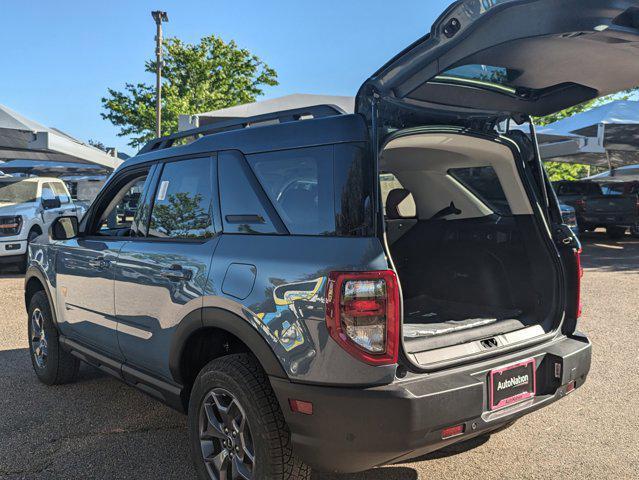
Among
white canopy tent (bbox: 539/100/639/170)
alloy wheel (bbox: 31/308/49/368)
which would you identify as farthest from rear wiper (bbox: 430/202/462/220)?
white canopy tent (bbox: 539/100/639/170)

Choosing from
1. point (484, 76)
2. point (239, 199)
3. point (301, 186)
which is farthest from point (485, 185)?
point (239, 199)

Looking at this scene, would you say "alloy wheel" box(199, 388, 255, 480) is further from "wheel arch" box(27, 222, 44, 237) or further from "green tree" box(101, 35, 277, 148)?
"green tree" box(101, 35, 277, 148)

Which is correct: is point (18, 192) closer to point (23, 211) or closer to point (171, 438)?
point (23, 211)

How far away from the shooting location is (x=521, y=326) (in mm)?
2887

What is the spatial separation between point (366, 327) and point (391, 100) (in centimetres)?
99

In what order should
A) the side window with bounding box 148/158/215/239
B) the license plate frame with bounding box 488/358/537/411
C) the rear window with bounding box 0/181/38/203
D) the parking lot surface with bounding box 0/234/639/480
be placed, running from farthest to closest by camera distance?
the rear window with bounding box 0/181/38/203, the parking lot surface with bounding box 0/234/639/480, the side window with bounding box 148/158/215/239, the license plate frame with bounding box 488/358/537/411

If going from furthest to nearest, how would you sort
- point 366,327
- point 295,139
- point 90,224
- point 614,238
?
point 614,238 → point 90,224 → point 295,139 → point 366,327

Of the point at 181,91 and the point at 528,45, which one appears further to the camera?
the point at 181,91

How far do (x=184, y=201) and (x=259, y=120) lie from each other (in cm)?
64

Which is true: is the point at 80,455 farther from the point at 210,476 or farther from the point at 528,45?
the point at 528,45

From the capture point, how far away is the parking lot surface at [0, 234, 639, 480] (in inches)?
120

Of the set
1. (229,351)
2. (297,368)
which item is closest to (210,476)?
(229,351)

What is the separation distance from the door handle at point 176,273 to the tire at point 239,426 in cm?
46

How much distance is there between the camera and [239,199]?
2715mm
